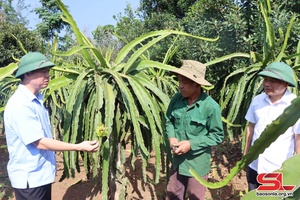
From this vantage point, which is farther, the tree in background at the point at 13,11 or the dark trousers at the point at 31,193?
the tree in background at the point at 13,11

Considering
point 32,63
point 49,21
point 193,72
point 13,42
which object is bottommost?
point 193,72

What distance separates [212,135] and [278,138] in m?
0.36

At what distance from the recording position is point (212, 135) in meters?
1.86

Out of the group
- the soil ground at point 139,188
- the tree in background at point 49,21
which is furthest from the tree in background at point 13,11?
the soil ground at point 139,188

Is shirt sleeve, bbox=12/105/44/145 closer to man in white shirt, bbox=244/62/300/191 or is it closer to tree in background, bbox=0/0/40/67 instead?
man in white shirt, bbox=244/62/300/191

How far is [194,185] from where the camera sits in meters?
1.89

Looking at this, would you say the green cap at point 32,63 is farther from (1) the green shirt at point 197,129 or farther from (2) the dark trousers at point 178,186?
(2) the dark trousers at point 178,186

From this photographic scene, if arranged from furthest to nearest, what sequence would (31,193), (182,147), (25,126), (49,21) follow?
1. (49,21)
2. (182,147)
3. (31,193)
4. (25,126)

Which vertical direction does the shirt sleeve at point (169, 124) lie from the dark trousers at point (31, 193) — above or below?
above

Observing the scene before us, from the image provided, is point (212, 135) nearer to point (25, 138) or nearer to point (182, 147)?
point (182, 147)

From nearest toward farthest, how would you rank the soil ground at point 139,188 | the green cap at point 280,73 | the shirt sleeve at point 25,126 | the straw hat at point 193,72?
the shirt sleeve at point 25,126 → the green cap at point 280,73 → the straw hat at point 193,72 → the soil ground at point 139,188

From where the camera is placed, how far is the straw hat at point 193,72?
180cm

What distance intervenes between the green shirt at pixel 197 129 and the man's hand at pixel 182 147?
0.03 meters

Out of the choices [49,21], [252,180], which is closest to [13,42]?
[49,21]
